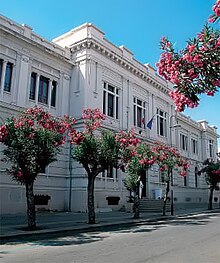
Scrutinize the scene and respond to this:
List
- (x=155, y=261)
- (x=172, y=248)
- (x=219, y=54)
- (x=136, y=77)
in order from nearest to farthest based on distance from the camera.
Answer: (x=219, y=54)
(x=155, y=261)
(x=172, y=248)
(x=136, y=77)

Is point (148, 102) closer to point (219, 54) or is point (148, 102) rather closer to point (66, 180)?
point (66, 180)

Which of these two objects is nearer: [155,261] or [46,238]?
[155,261]

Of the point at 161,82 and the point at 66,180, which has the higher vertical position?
the point at 161,82

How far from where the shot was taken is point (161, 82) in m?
34.2

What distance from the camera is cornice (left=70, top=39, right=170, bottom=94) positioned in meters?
24.6

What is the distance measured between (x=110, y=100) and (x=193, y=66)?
21357 mm

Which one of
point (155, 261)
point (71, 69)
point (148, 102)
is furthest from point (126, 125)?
point (155, 261)

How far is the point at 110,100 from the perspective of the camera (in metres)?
27.1

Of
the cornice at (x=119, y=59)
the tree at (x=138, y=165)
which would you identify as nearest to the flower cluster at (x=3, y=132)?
the tree at (x=138, y=165)

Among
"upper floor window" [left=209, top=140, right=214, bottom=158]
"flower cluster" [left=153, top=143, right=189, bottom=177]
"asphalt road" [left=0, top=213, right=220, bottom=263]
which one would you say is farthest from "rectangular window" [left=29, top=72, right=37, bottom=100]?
"upper floor window" [left=209, top=140, right=214, bottom=158]

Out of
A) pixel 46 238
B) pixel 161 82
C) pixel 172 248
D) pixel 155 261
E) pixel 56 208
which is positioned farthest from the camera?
pixel 161 82

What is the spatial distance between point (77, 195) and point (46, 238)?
1066cm

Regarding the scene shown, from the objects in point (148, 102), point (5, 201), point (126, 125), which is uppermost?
point (148, 102)

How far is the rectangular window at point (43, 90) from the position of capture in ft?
74.8
